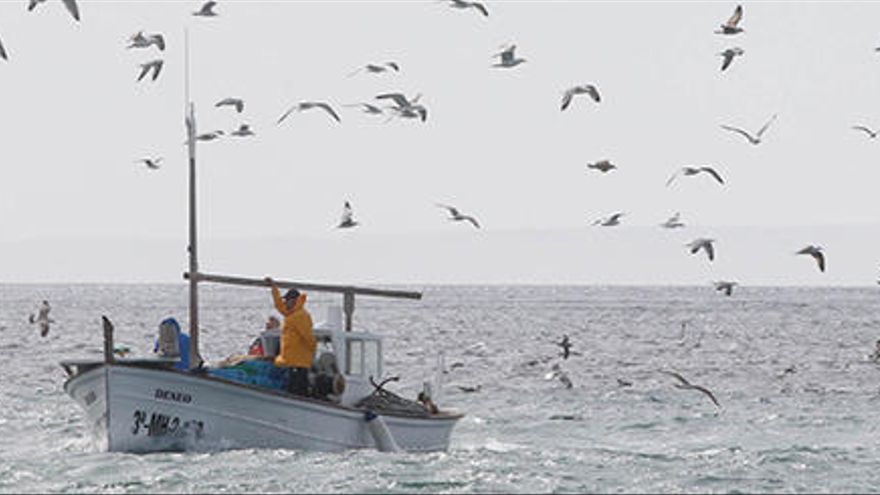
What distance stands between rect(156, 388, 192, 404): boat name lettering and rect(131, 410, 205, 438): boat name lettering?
26cm

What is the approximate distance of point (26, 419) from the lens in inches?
1729

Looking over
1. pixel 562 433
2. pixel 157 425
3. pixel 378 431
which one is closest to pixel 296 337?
pixel 378 431

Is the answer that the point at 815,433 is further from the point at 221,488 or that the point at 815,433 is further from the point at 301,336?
the point at 221,488

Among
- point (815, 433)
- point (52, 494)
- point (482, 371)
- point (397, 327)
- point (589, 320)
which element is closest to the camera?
point (52, 494)

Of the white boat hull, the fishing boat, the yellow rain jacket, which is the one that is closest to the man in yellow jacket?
the yellow rain jacket

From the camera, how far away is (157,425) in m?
34.3

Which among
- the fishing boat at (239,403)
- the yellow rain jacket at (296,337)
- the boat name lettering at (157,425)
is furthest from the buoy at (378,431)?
the boat name lettering at (157,425)

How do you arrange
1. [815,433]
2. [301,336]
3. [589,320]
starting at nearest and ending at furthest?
[301,336] → [815,433] → [589,320]

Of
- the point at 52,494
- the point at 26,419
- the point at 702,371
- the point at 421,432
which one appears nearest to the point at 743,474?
the point at 421,432

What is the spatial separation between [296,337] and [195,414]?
6.31 feet

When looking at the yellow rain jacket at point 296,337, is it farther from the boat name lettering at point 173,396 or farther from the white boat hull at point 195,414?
the boat name lettering at point 173,396

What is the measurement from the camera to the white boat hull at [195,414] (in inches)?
1346

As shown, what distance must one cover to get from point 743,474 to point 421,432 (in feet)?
17.2

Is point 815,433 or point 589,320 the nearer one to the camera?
point 815,433
